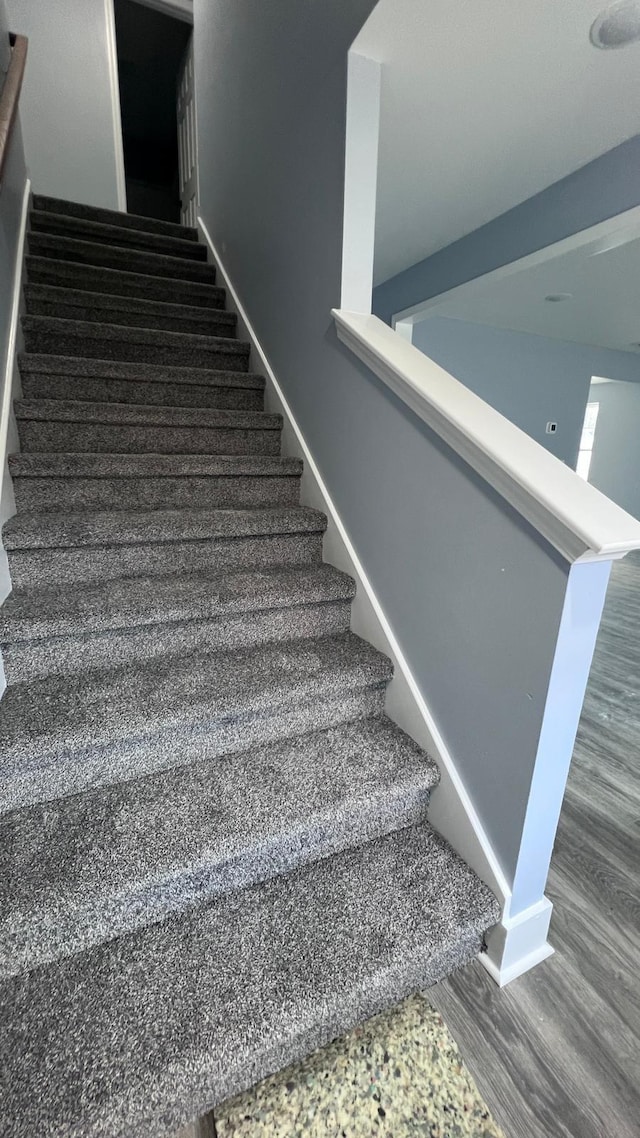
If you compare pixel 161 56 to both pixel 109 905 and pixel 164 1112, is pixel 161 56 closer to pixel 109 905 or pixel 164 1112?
pixel 109 905

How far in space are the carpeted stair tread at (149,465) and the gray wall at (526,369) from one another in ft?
9.33

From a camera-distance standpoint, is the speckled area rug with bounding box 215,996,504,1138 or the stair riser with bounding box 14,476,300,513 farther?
the stair riser with bounding box 14,476,300,513

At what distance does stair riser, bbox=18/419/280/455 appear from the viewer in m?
1.93

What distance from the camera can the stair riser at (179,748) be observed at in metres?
1.17

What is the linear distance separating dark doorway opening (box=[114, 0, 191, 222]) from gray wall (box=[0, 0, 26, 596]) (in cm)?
317

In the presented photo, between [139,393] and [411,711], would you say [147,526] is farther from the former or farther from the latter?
[411,711]

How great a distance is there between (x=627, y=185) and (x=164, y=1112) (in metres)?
2.93

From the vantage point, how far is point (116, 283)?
273 centimetres

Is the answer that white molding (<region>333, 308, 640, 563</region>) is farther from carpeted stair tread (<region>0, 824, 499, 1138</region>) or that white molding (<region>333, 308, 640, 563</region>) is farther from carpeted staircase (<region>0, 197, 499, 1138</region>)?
carpeted stair tread (<region>0, 824, 499, 1138</region>)

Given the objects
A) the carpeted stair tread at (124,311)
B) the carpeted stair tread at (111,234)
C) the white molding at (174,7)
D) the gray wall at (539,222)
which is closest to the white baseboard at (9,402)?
the carpeted stair tread at (124,311)

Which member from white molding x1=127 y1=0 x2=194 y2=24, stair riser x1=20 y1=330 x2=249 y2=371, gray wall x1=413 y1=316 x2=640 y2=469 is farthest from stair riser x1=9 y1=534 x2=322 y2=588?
white molding x1=127 y1=0 x2=194 y2=24

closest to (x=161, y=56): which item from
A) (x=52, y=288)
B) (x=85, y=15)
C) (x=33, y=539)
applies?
(x=85, y=15)

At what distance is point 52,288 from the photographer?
2447 millimetres

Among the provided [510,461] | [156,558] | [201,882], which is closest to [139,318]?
[156,558]
